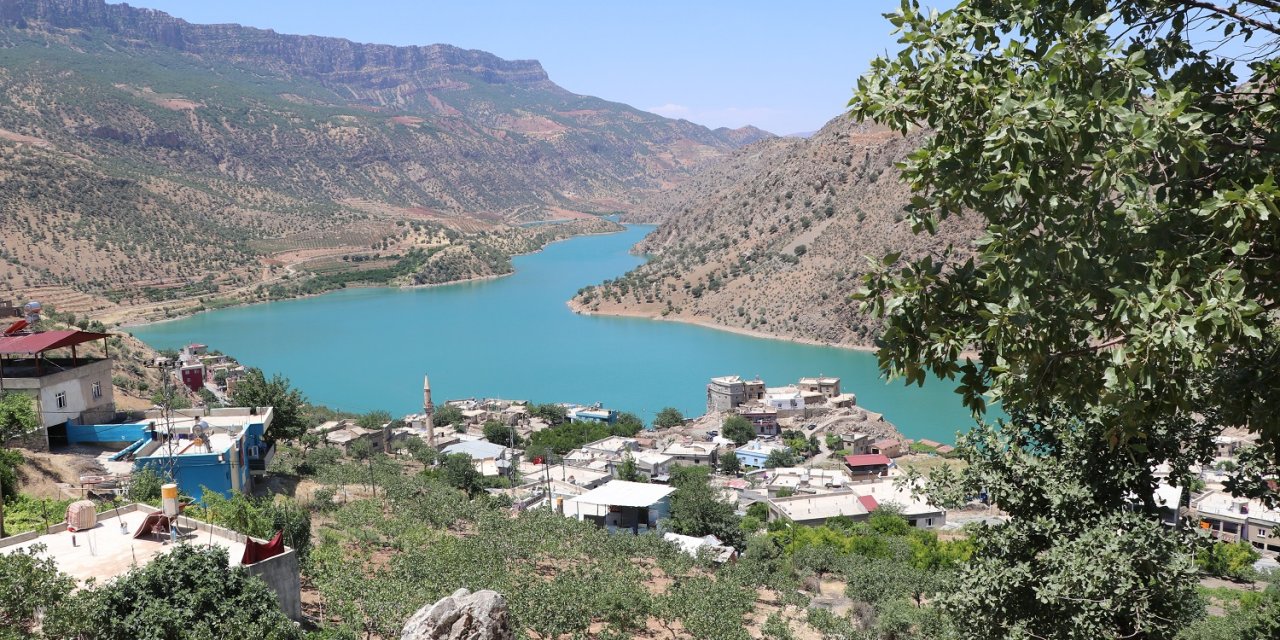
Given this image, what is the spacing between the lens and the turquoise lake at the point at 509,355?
45312 mm

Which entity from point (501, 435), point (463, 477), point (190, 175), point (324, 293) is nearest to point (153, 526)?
point (463, 477)

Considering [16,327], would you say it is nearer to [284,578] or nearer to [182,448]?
[182,448]

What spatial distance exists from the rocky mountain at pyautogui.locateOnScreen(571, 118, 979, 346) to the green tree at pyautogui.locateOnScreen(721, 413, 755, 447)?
59.0 feet

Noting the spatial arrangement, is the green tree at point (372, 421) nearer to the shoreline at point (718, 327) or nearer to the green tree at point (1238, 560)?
the green tree at point (1238, 560)

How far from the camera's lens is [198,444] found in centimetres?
1312

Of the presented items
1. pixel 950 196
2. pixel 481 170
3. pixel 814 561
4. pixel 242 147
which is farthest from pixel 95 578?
pixel 481 170

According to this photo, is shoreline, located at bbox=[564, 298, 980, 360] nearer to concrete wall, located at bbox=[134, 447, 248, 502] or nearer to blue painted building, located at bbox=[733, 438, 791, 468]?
blue painted building, located at bbox=[733, 438, 791, 468]

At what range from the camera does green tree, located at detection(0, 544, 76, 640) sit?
6.94 m

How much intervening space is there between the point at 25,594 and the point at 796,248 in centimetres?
6437

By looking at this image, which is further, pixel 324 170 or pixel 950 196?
pixel 324 170

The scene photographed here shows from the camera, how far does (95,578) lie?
804 centimetres

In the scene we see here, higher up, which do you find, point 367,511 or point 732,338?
point 367,511

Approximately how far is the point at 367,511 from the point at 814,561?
7620 mm

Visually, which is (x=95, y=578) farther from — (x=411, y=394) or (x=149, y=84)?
(x=149, y=84)
